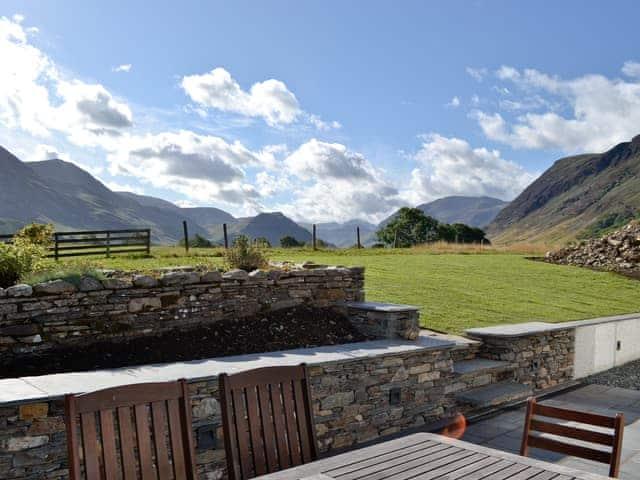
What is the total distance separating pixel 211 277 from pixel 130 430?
3.48m

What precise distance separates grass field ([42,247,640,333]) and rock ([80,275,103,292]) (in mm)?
2194

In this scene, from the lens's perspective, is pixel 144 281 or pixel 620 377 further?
pixel 620 377

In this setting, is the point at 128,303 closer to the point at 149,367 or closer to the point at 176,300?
the point at 176,300

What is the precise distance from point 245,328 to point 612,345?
6487 millimetres

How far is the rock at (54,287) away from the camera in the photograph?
461 centimetres

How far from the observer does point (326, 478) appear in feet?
7.18

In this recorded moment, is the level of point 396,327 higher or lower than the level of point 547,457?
higher

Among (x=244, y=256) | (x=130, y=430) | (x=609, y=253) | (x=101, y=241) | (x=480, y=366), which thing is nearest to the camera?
(x=130, y=430)

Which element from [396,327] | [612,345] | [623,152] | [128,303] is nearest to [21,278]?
[128,303]

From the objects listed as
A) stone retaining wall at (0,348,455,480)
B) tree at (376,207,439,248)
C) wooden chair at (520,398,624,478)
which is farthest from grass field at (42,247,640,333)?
tree at (376,207,439,248)

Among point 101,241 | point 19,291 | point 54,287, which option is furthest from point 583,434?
point 101,241

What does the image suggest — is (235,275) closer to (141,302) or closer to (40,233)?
(141,302)

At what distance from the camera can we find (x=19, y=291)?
449cm

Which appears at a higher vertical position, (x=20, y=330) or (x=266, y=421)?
(x=20, y=330)
